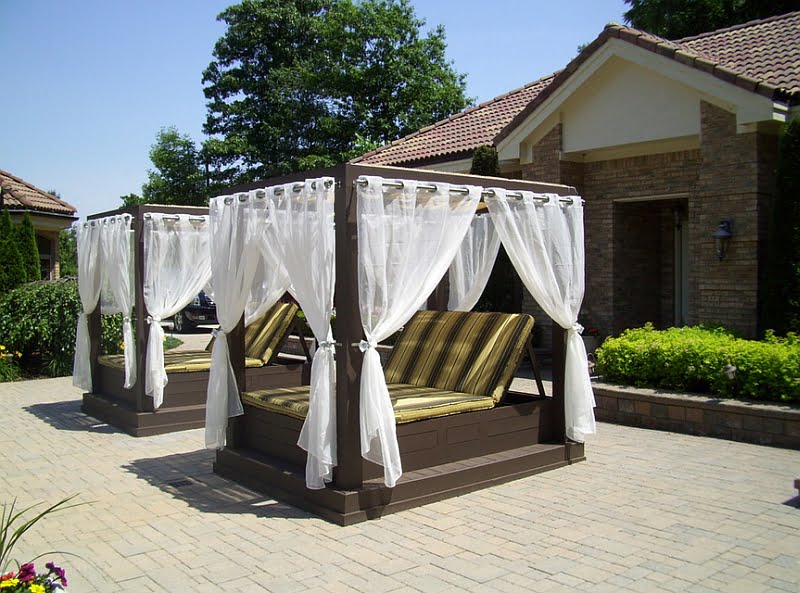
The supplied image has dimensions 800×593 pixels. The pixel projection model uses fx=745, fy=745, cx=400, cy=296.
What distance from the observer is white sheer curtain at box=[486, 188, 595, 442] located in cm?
643

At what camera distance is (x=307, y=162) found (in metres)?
27.8

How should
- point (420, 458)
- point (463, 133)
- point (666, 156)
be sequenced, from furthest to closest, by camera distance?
point (463, 133) → point (666, 156) → point (420, 458)

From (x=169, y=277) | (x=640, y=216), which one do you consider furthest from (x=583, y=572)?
(x=640, y=216)

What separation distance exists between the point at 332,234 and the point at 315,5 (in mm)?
30933

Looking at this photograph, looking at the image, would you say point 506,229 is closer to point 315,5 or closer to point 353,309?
point 353,309

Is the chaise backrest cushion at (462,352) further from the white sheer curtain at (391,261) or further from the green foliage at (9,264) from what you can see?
the green foliage at (9,264)

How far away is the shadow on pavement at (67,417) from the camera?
8.81m

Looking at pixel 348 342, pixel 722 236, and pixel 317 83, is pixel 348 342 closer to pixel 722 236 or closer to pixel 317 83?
pixel 722 236

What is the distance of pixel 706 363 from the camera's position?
7730 millimetres

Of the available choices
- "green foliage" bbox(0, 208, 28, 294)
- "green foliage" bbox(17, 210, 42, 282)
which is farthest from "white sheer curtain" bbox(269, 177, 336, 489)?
"green foliage" bbox(17, 210, 42, 282)

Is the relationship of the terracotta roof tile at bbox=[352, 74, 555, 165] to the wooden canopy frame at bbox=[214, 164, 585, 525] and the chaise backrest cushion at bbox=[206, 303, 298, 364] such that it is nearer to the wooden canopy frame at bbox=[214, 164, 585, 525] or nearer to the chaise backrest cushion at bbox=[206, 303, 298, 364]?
the chaise backrest cushion at bbox=[206, 303, 298, 364]

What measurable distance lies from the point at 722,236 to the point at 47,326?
35.6ft

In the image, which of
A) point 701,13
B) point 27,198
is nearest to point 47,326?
point 27,198

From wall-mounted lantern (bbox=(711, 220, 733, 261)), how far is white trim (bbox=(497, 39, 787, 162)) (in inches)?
52.6
